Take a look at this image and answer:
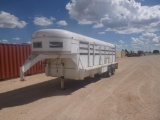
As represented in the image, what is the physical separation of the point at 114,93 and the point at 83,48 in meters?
2.88

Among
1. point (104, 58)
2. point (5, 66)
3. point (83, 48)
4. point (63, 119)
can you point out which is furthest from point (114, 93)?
point (5, 66)

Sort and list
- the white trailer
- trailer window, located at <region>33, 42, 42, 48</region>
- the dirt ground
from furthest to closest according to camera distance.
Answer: trailer window, located at <region>33, 42, 42, 48</region> → the white trailer → the dirt ground

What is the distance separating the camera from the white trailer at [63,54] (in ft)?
29.0

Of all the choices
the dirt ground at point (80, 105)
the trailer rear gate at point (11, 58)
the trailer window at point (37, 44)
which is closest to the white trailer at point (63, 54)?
the trailer window at point (37, 44)

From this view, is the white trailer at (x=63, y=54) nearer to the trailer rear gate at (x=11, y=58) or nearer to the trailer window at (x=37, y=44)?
the trailer window at (x=37, y=44)

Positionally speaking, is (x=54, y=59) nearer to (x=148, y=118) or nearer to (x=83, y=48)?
(x=83, y=48)

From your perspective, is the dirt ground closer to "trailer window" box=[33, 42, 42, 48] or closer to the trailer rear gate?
"trailer window" box=[33, 42, 42, 48]

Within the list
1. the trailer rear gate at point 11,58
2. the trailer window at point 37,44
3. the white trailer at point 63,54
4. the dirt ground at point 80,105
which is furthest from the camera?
the trailer rear gate at point 11,58

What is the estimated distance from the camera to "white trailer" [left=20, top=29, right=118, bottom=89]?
884 cm

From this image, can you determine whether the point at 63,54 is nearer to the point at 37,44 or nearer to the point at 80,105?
the point at 37,44

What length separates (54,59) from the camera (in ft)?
32.9

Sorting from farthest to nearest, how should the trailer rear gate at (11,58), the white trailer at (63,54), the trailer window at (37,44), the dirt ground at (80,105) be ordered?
the trailer rear gate at (11,58), the trailer window at (37,44), the white trailer at (63,54), the dirt ground at (80,105)

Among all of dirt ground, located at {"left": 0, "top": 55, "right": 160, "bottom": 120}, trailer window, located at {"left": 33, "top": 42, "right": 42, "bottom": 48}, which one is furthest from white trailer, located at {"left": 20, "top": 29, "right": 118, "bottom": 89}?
dirt ground, located at {"left": 0, "top": 55, "right": 160, "bottom": 120}

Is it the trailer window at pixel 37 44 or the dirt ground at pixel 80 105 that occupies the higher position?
the trailer window at pixel 37 44
